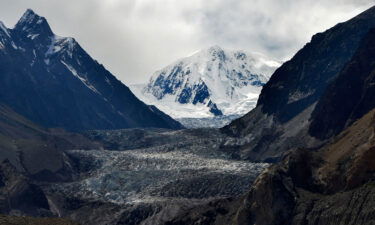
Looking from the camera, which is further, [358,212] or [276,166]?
[276,166]

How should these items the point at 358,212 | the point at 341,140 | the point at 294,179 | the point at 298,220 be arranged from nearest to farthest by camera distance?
the point at 358,212 < the point at 298,220 < the point at 294,179 < the point at 341,140

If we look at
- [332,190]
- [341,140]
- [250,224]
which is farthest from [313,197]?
[341,140]

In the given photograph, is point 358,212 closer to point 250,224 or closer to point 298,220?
point 298,220

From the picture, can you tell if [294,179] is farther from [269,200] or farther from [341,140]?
[341,140]

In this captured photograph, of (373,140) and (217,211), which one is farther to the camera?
(217,211)

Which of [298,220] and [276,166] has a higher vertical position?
[276,166]

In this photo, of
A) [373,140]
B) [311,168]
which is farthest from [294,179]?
[373,140]

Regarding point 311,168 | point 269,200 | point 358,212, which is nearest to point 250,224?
point 269,200

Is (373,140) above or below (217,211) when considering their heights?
above

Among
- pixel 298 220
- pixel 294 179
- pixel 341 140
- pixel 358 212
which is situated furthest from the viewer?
pixel 341 140
